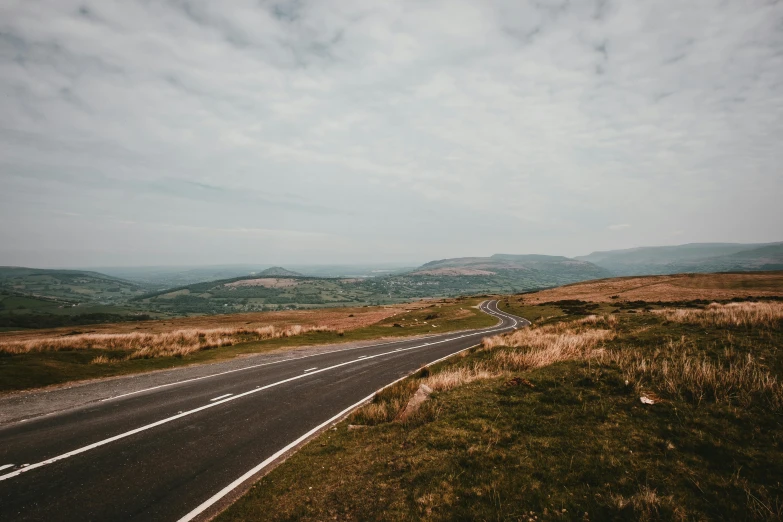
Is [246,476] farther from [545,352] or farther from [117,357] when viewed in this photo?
[117,357]

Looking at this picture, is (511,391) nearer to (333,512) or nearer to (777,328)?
(333,512)

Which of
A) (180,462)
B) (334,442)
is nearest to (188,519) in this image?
(180,462)

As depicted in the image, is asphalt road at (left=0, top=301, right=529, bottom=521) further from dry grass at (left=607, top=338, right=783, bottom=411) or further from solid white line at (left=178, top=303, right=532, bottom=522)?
dry grass at (left=607, top=338, right=783, bottom=411)

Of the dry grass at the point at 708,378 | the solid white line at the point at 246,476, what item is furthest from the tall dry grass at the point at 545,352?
the solid white line at the point at 246,476

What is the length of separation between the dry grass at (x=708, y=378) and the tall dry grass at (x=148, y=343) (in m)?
24.9

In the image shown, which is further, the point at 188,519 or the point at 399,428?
the point at 399,428

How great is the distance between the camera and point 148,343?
80.3ft

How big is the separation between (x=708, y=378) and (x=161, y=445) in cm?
1441

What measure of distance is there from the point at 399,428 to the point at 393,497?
315 centimetres

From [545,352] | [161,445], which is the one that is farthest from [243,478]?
[545,352]

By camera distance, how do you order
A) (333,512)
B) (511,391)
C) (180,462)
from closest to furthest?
(333,512) → (180,462) → (511,391)

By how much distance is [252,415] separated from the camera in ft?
37.6

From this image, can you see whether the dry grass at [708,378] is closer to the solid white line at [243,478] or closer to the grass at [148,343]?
the solid white line at [243,478]

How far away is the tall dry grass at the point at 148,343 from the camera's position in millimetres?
20664
